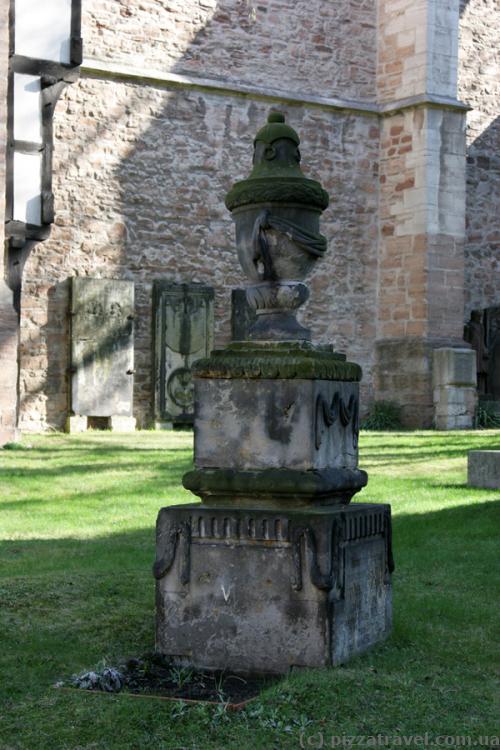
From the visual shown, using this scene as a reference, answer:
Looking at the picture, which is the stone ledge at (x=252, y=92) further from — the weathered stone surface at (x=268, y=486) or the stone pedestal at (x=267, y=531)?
the weathered stone surface at (x=268, y=486)

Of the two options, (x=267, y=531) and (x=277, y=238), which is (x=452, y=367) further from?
(x=267, y=531)

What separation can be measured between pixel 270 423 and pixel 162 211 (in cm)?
1353

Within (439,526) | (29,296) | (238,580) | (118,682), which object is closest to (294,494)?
(238,580)

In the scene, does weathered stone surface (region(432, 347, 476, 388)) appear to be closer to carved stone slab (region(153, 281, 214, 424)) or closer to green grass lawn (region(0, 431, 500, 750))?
carved stone slab (region(153, 281, 214, 424))

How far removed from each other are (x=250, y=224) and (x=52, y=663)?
2074 millimetres

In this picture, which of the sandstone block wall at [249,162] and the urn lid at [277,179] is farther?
the sandstone block wall at [249,162]

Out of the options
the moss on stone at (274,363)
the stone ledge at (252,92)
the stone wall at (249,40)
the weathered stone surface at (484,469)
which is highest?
the stone wall at (249,40)

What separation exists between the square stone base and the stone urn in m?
0.87

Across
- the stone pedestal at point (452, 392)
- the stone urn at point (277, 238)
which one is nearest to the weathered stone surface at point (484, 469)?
the stone urn at point (277, 238)

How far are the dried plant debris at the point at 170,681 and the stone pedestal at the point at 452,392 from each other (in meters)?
14.4

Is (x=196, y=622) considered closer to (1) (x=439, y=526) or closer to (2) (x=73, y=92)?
(1) (x=439, y=526)

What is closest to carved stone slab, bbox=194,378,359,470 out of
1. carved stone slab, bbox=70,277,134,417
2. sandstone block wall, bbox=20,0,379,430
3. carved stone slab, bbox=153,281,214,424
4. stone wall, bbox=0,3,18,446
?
stone wall, bbox=0,3,18,446

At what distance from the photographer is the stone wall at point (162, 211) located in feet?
57.2

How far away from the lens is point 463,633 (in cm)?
600
